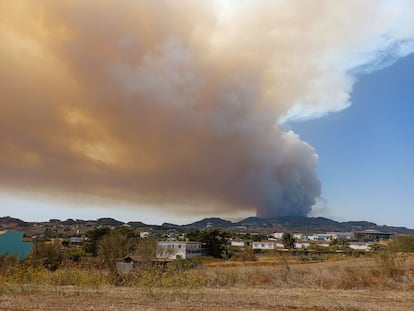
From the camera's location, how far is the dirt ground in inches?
463

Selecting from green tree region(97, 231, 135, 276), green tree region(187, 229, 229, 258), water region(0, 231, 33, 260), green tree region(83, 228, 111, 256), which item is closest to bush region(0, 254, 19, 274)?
green tree region(97, 231, 135, 276)

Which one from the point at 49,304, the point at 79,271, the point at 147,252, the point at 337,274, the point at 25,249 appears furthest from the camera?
the point at 25,249

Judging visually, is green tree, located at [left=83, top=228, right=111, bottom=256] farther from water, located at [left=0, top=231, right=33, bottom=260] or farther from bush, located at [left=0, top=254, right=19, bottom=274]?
bush, located at [left=0, top=254, right=19, bottom=274]

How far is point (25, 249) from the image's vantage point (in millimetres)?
57281

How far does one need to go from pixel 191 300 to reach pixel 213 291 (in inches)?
110

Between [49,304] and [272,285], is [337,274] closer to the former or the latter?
[272,285]

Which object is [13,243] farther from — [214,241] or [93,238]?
[214,241]

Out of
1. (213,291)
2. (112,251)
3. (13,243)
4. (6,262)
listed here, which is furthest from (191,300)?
(13,243)

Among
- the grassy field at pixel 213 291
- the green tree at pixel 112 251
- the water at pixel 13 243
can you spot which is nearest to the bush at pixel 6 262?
the grassy field at pixel 213 291

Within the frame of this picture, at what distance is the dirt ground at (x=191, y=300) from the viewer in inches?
463

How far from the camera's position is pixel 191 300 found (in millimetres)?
13195

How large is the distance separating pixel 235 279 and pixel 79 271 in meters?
7.56

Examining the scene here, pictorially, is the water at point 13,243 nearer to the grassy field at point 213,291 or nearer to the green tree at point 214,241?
the green tree at point 214,241

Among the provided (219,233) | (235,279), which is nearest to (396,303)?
(235,279)
